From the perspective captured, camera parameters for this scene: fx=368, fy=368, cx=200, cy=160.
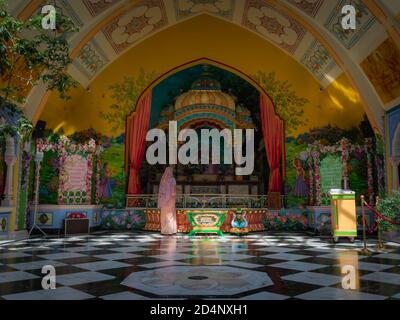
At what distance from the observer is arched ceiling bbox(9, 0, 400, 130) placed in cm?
861

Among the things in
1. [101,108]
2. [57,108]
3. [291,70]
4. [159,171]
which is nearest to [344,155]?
[291,70]

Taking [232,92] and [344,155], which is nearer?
[344,155]

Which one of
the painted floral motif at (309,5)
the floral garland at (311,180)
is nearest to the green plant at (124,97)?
the painted floral motif at (309,5)

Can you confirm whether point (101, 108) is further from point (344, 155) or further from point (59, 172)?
point (344, 155)

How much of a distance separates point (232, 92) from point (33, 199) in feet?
27.5

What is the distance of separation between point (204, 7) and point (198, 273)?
32.3 feet

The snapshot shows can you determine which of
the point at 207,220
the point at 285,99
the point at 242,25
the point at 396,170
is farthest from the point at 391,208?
the point at 242,25

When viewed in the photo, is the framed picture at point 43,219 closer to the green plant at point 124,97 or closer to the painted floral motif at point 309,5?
the green plant at point 124,97

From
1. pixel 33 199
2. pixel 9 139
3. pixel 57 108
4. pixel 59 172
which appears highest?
pixel 57 108

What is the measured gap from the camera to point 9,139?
30.9ft

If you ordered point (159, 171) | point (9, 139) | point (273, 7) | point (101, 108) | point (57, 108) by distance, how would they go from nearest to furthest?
point (9, 139) < point (273, 7) < point (57, 108) < point (101, 108) < point (159, 171)

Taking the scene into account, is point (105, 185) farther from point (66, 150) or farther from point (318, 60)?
point (318, 60)

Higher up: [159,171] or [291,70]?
[291,70]

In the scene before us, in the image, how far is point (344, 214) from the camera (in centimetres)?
833
